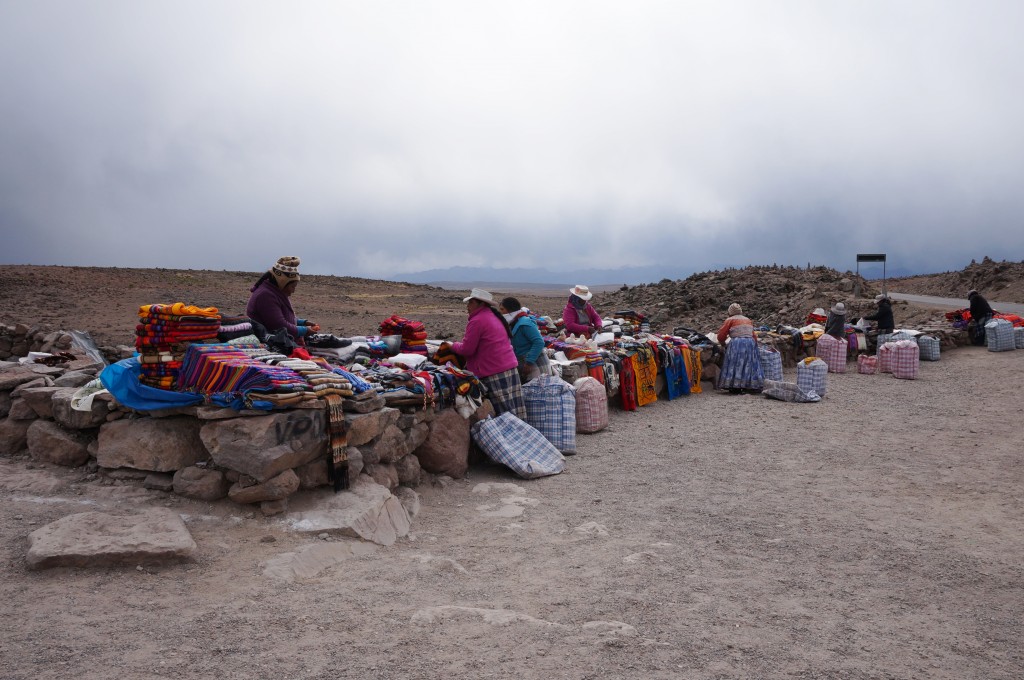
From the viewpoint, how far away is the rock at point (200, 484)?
15.7ft

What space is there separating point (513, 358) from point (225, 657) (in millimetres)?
4360

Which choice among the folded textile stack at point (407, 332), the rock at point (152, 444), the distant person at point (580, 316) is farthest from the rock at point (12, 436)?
the distant person at point (580, 316)

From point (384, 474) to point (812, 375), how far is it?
7341 millimetres

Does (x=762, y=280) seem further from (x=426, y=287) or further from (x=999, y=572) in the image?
(x=426, y=287)

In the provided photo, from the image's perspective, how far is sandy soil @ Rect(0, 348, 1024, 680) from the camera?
3.20 metres

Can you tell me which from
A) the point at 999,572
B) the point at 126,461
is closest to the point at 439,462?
the point at 126,461

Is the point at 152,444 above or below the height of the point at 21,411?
below

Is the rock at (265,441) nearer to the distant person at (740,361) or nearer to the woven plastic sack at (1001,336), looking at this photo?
the distant person at (740,361)

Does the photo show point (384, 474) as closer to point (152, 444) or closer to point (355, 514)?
point (355, 514)

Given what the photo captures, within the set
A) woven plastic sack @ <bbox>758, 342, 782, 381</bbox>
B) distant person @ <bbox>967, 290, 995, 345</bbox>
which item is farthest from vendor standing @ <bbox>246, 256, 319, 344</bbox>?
distant person @ <bbox>967, 290, 995, 345</bbox>

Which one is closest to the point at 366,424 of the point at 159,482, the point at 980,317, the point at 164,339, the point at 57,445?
the point at 159,482

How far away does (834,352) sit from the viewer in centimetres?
1318

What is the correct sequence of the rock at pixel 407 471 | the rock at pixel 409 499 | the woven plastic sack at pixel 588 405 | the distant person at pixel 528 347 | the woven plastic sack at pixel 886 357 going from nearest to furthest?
the rock at pixel 409 499, the rock at pixel 407 471, the distant person at pixel 528 347, the woven plastic sack at pixel 588 405, the woven plastic sack at pixel 886 357

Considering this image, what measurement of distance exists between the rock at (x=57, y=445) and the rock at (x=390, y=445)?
2.17m
